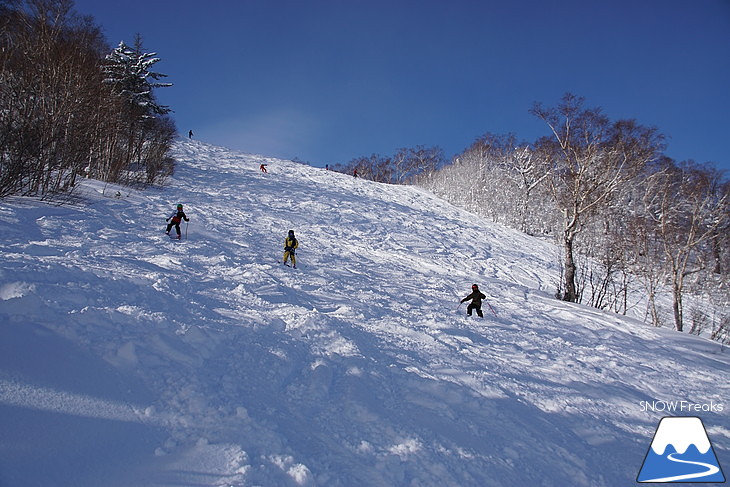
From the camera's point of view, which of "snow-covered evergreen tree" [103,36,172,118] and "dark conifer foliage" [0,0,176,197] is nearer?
"dark conifer foliage" [0,0,176,197]

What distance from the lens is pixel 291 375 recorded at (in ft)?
14.7

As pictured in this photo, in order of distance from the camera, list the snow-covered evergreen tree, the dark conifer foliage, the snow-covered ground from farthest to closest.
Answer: the snow-covered evergreen tree
the dark conifer foliage
the snow-covered ground

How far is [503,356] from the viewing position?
6.41 m

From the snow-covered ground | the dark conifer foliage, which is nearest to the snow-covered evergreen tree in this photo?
the dark conifer foliage

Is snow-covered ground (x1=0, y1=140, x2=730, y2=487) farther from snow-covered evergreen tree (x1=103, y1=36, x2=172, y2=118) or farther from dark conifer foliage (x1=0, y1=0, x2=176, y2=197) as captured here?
snow-covered evergreen tree (x1=103, y1=36, x2=172, y2=118)

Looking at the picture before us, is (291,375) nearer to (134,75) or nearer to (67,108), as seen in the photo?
(67,108)

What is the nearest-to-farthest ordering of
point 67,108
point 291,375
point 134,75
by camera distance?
1. point 291,375
2. point 67,108
3. point 134,75

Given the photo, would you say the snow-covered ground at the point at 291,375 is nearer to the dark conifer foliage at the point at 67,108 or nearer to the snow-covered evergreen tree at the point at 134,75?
the dark conifer foliage at the point at 67,108

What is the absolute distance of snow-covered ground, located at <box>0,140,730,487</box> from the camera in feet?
9.48

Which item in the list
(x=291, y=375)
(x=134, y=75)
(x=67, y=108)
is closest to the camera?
(x=291, y=375)

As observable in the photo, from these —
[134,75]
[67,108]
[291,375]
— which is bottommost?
[291,375]

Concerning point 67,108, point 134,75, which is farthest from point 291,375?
point 134,75

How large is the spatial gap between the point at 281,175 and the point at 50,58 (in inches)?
717

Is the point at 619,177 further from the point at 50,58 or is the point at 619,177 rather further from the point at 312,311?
the point at 50,58
